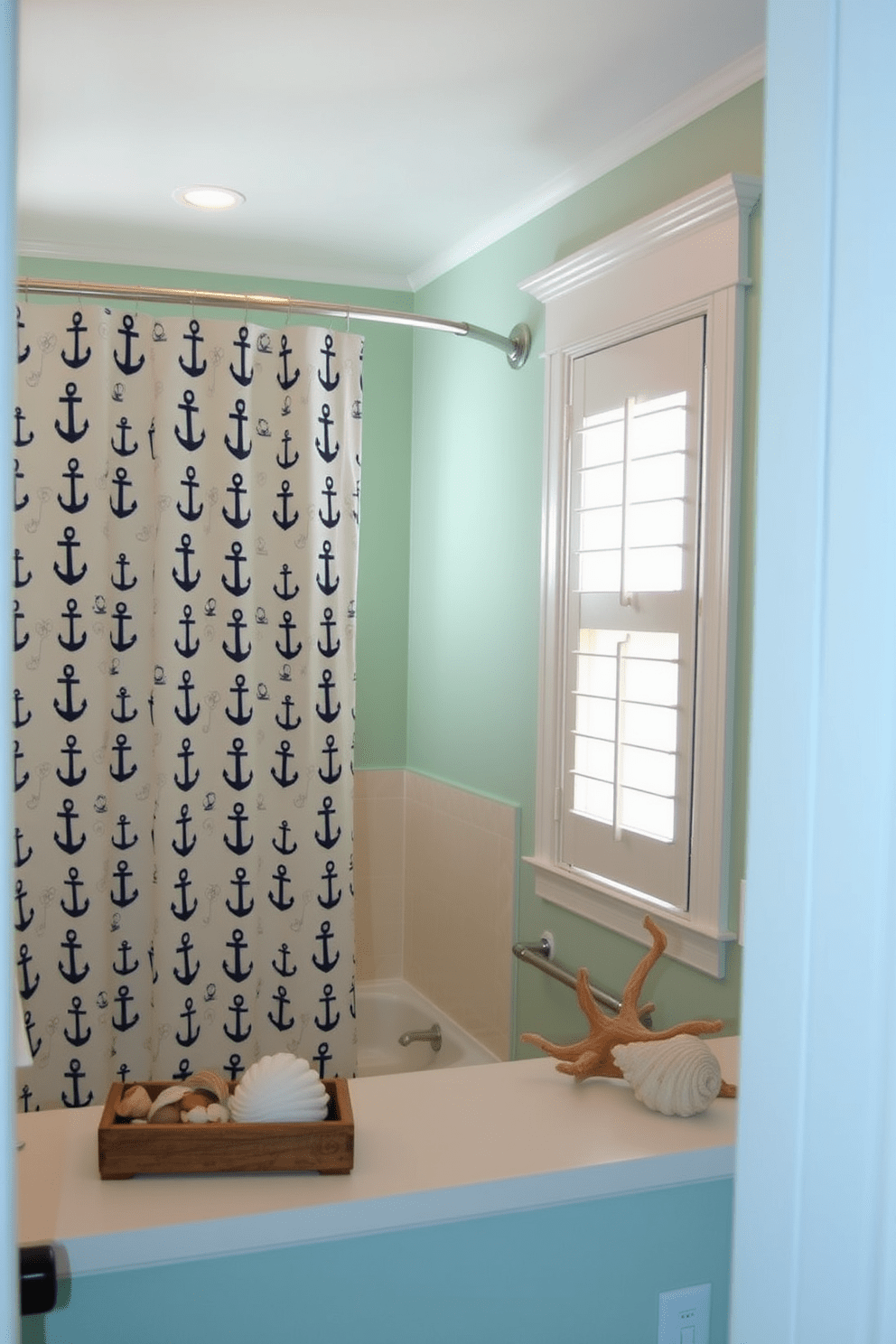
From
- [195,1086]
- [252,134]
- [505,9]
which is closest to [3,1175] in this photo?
[195,1086]

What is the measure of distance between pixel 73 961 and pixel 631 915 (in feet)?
3.80

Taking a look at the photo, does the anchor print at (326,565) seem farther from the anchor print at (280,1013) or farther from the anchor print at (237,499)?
the anchor print at (280,1013)

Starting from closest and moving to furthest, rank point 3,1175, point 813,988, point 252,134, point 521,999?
point 3,1175 → point 813,988 → point 252,134 → point 521,999

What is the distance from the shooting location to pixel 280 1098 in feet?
4.03

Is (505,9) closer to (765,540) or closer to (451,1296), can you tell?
(765,540)

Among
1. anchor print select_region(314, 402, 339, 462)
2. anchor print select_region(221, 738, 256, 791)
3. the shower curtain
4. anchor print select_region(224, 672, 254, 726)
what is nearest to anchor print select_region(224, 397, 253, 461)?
the shower curtain

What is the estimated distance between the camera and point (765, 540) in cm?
68

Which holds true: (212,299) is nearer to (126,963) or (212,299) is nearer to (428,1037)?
(126,963)

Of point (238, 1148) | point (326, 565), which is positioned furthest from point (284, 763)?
point (238, 1148)

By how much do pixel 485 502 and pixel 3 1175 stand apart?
2.67 m

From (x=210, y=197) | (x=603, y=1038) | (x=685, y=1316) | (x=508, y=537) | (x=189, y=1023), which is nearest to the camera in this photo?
(x=685, y=1316)

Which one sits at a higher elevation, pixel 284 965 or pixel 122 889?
pixel 122 889

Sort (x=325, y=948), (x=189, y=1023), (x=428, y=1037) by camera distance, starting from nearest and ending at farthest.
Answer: (x=189, y=1023)
(x=325, y=948)
(x=428, y=1037)

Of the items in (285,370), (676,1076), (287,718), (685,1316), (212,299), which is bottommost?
(685,1316)
